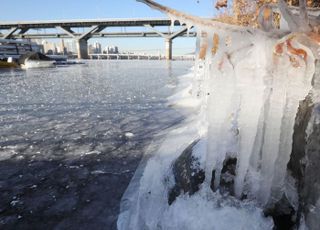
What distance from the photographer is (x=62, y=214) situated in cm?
370

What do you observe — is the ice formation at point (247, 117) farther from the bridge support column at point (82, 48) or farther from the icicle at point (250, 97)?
the bridge support column at point (82, 48)

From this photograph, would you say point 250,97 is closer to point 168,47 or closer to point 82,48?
point 168,47

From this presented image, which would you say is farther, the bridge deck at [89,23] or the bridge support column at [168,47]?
the bridge support column at [168,47]

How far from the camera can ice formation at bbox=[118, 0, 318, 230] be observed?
262cm

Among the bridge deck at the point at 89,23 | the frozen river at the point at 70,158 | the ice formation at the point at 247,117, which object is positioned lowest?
the frozen river at the point at 70,158

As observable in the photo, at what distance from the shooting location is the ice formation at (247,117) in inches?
103

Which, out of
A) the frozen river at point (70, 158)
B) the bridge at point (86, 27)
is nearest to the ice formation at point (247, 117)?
the frozen river at point (70, 158)

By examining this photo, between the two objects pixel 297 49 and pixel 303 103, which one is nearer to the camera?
pixel 297 49

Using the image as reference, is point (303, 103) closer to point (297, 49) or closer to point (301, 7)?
point (297, 49)

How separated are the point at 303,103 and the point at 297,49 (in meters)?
0.69

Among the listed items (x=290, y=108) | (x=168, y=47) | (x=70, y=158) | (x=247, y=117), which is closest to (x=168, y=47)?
(x=168, y=47)

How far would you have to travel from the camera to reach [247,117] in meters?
3.00

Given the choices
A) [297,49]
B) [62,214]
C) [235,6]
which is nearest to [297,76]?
[297,49]

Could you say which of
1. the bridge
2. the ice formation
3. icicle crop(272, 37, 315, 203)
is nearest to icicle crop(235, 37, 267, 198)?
the ice formation
